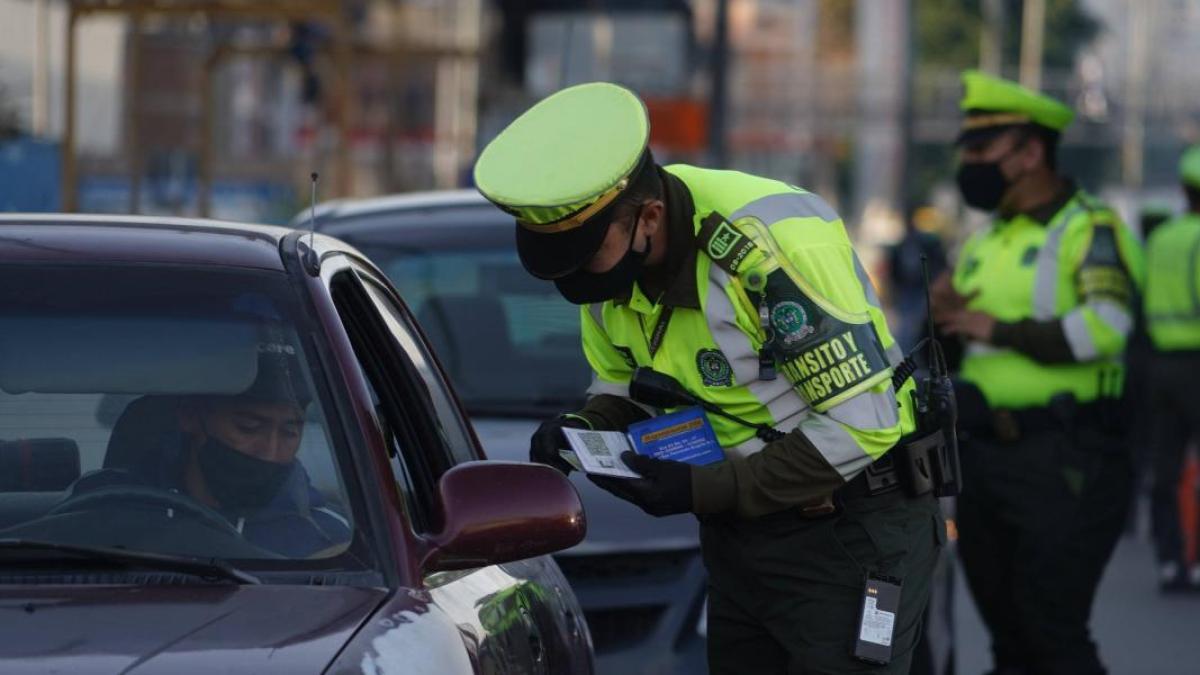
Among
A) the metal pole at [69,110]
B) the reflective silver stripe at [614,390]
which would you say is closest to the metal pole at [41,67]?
the metal pole at [69,110]

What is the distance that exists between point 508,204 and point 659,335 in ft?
1.58

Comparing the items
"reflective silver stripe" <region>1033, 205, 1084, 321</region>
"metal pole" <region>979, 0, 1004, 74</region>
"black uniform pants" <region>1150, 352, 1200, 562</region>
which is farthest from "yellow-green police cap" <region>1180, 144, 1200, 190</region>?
"metal pole" <region>979, 0, 1004, 74</region>

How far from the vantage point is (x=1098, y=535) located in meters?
6.96

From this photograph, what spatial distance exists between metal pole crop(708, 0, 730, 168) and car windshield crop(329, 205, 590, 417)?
1763 cm

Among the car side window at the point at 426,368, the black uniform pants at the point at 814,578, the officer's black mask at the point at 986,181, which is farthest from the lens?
the officer's black mask at the point at 986,181

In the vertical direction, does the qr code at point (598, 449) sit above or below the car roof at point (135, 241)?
below

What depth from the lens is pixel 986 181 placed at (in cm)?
726

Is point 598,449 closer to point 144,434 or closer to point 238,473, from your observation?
point 238,473

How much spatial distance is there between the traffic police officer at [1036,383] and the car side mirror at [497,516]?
129 inches

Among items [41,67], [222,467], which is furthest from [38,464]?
[41,67]

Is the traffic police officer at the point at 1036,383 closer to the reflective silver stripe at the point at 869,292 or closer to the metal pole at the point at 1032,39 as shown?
the reflective silver stripe at the point at 869,292

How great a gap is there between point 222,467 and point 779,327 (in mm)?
1099

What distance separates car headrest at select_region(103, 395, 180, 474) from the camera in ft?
12.4

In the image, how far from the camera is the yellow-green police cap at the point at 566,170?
13.9ft
